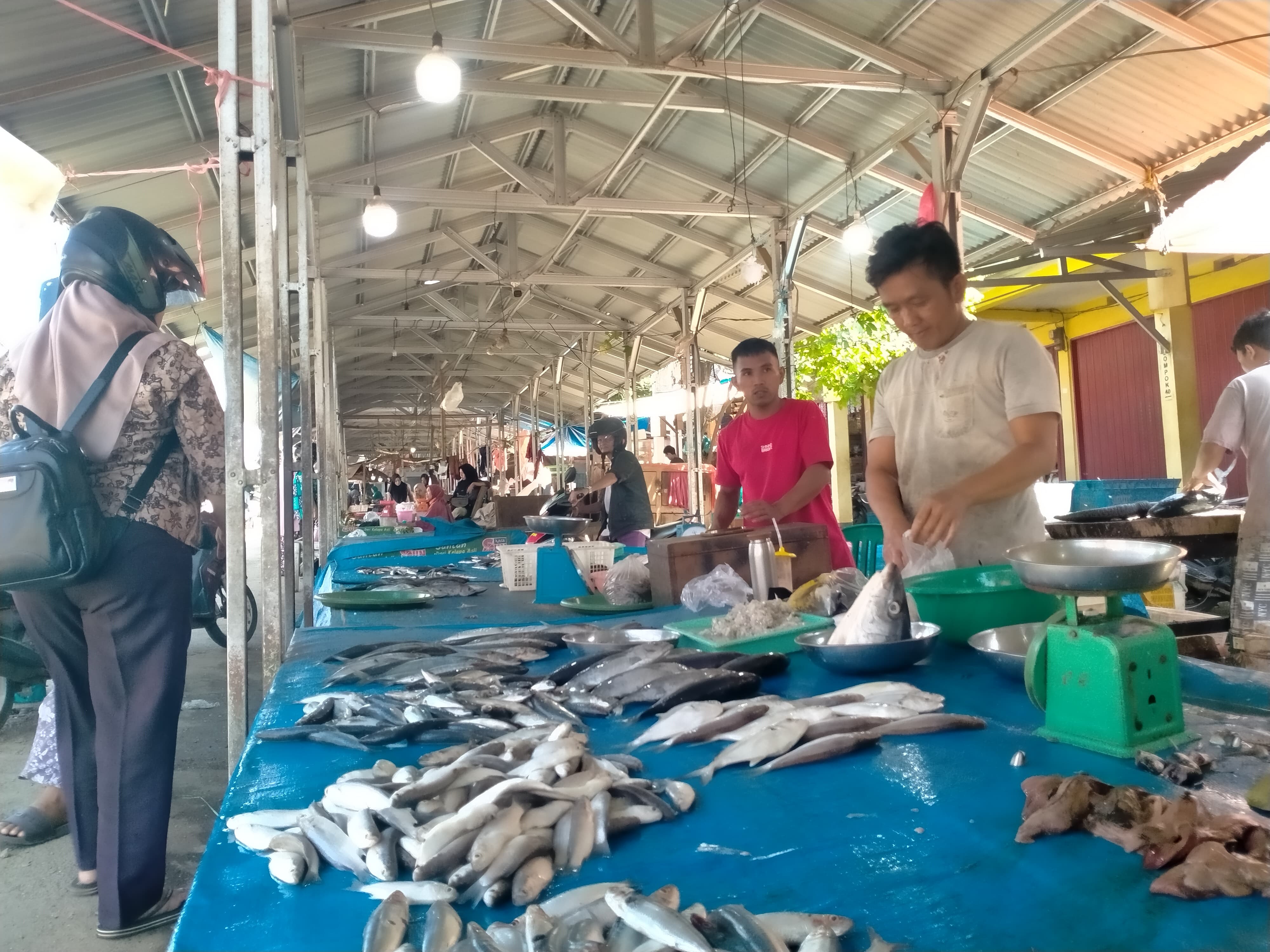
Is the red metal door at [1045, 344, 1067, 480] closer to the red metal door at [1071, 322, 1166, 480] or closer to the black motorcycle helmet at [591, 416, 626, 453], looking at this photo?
the red metal door at [1071, 322, 1166, 480]

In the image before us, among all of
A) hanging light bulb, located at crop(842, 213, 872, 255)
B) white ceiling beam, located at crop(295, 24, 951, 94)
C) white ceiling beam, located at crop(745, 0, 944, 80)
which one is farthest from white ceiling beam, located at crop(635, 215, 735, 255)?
white ceiling beam, located at crop(745, 0, 944, 80)

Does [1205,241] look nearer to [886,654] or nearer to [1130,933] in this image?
Result: [886,654]

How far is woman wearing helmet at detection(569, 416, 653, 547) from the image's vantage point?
694cm

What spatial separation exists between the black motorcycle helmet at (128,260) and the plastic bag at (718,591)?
2.27m

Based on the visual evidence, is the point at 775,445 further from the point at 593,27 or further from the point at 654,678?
the point at 593,27

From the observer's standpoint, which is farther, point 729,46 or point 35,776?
point 729,46

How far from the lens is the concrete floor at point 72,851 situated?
10.0 ft

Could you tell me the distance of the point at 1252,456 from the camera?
14.0ft

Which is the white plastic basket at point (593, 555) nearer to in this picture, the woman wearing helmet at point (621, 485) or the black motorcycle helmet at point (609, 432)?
the woman wearing helmet at point (621, 485)

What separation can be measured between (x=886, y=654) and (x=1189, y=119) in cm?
760

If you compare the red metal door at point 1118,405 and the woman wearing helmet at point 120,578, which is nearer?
the woman wearing helmet at point 120,578

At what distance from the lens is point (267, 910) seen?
46.8 inches

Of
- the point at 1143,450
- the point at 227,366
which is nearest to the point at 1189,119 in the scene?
the point at 1143,450

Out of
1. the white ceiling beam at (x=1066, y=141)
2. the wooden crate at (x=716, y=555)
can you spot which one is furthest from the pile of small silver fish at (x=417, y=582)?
the white ceiling beam at (x=1066, y=141)
